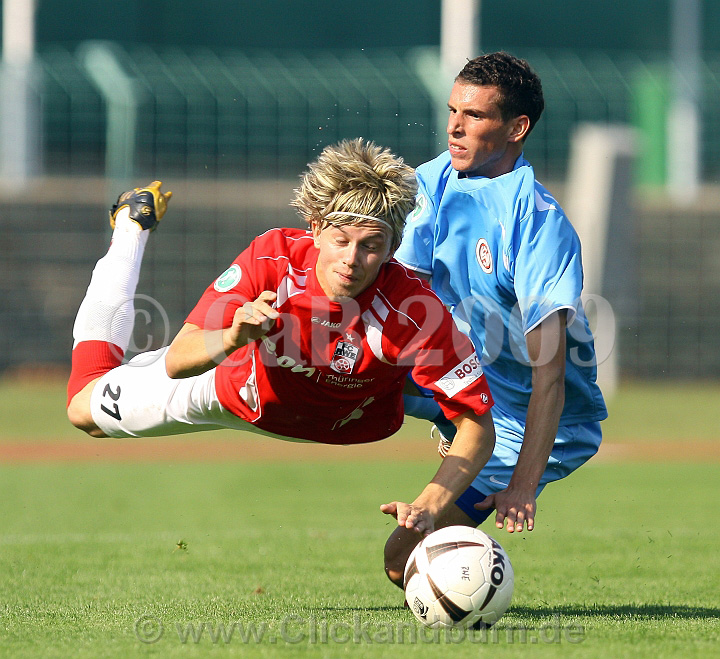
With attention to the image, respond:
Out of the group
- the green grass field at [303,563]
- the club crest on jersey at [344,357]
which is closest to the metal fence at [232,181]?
the green grass field at [303,563]

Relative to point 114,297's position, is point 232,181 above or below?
above

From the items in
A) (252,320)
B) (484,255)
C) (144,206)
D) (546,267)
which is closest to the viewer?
(252,320)

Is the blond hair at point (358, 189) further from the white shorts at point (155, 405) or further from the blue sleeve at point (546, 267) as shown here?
the white shorts at point (155, 405)

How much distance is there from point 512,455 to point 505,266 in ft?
3.48

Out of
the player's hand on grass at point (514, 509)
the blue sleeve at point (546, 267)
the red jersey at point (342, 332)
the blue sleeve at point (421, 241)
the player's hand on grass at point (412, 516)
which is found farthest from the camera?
the blue sleeve at point (421, 241)

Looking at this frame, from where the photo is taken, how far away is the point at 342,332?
512 cm

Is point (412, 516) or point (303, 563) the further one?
point (303, 563)

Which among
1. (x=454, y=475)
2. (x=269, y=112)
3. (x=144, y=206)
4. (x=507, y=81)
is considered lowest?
(x=454, y=475)

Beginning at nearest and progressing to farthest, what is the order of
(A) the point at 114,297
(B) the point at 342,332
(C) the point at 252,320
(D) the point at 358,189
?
(C) the point at 252,320
(D) the point at 358,189
(B) the point at 342,332
(A) the point at 114,297

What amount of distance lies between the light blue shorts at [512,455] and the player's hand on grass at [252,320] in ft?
6.71

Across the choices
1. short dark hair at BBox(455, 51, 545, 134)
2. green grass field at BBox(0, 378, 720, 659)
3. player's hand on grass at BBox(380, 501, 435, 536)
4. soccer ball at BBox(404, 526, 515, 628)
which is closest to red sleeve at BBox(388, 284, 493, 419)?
player's hand on grass at BBox(380, 501, 435, 536)

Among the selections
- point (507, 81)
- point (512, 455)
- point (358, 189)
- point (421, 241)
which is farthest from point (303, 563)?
point (507, 81)

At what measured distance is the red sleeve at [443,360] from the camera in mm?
5027

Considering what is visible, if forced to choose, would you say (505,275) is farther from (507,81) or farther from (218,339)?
(218,339)
